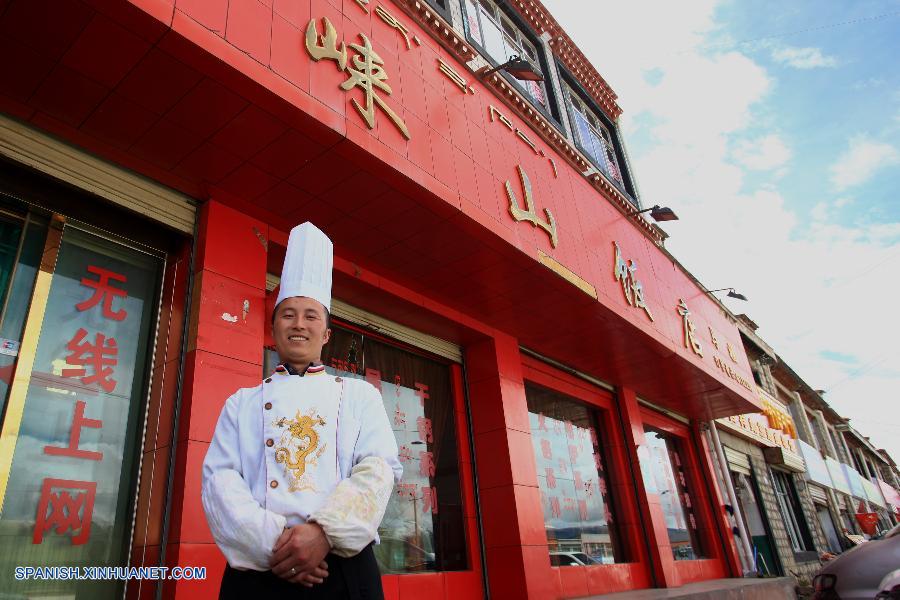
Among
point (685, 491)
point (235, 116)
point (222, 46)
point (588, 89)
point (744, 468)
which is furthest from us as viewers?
point (744, 468)

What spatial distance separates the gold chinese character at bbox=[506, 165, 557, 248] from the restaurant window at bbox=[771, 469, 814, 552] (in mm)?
11660

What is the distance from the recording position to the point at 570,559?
275 inches

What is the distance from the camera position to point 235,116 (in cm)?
365

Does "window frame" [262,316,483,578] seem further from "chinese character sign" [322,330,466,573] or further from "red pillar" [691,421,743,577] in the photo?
"red pillar" [691,421,743,577]

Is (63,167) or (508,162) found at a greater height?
(508,162)

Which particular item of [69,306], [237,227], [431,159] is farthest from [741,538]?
[69,306]

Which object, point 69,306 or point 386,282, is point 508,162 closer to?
point 386,282

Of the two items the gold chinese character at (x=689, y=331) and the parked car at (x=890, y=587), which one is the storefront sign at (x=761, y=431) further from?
the parked car at (x=890, y=587)

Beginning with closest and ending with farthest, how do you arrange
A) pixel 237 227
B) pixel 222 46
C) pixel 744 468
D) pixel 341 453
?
pixel 341 453 → pixel 222 46 → pixel 237 227 → pixel 744 468

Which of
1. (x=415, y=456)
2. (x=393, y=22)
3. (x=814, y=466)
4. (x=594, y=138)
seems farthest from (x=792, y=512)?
(x=393, y=22)

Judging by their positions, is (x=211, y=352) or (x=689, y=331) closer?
(x=211, y=352)

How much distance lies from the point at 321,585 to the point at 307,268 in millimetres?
1197

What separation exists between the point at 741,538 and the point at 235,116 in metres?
11.4

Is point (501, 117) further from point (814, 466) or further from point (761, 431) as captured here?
point (814, 466)
